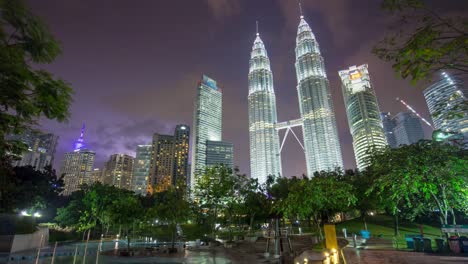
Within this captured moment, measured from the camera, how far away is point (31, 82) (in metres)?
4.71

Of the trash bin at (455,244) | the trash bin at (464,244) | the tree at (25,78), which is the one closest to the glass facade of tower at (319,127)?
the trash bin at (455,244)

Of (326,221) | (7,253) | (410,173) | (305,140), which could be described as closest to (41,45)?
(326,221)

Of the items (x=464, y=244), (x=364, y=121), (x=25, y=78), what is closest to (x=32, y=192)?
(x=25, y=78)

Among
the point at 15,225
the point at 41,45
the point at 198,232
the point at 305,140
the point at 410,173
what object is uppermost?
the point at 305,140

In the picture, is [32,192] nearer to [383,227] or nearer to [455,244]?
[455,244]

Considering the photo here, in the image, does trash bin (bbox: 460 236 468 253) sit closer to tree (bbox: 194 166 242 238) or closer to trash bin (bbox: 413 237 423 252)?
trash bin (bbox: 413 237 423 252)

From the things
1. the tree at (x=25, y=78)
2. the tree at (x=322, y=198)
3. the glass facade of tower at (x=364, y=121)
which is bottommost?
the tree at (x=322, y=198)

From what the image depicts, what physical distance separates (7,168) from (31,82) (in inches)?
188

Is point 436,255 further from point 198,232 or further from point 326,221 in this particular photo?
point 198,232

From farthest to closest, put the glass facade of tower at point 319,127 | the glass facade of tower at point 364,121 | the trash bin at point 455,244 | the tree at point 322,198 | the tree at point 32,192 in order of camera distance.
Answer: the glass facade of tower at point 364,121 → the glass facade of tower at point 319,127 → the tree at point 32,192 → the trash bin at point 455,244 → the tree at point 322,198

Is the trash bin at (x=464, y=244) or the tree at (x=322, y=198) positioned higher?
the tree at (x=322, y=198)

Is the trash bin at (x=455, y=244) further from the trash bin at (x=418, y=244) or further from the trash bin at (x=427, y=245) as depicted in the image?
the trash bin at (x=418, y=244)

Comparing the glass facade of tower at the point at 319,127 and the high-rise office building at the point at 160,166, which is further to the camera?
the high-rise office building at the point at 160,166

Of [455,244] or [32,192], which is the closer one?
[455,244]
